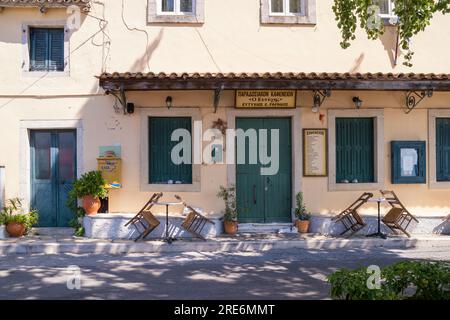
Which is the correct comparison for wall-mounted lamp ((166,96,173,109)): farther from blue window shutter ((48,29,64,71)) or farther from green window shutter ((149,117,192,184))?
blue window shutter ((48,29,64,71))

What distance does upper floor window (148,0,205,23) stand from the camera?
11125 mm

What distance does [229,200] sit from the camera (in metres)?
11.0

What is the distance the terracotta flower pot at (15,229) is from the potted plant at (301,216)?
20.4 ft

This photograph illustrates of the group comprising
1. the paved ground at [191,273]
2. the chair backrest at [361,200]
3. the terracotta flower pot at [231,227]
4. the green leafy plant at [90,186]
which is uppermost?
the green leafy plant at [90,186]

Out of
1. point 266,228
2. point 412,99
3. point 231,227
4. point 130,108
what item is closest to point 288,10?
point 412,99

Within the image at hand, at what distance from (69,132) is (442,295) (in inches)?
370

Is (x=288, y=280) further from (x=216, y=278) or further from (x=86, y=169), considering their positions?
(x=86, y=169)

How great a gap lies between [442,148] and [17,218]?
10.2m

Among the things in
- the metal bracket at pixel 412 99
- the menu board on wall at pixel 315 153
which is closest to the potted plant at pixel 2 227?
the menu board on wall at pixel 315 153

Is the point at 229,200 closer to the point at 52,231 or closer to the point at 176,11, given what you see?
the point at 52,231

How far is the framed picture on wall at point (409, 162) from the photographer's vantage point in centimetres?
1124

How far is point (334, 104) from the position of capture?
11281 mm

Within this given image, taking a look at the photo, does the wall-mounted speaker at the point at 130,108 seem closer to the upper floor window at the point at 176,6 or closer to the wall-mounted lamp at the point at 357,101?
the upper floor window at the point at 176,6

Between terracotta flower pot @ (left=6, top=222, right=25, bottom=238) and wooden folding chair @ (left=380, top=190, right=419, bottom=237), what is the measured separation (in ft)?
26.5
